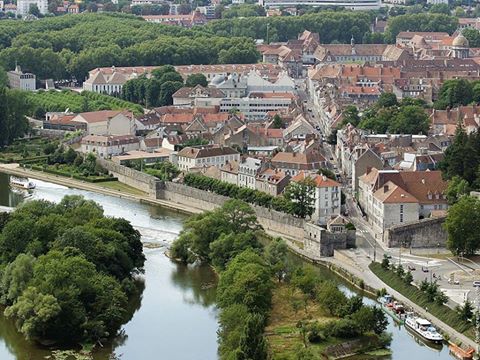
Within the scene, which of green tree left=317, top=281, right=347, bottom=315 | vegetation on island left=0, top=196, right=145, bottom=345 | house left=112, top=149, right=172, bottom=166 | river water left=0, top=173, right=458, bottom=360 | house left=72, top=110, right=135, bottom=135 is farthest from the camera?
house left=72, top=110, right=135, bottom=135

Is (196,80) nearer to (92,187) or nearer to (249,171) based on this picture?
(92,187)

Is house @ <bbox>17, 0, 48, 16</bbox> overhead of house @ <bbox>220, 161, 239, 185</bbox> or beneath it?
overhead

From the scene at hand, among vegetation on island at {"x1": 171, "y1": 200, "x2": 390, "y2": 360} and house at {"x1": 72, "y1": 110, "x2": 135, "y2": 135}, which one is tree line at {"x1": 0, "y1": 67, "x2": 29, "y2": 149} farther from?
vegetation on island at {"x1": 171, "y1": 200, "x2": 390, "y2": 360}

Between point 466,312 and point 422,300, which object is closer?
point 466,312

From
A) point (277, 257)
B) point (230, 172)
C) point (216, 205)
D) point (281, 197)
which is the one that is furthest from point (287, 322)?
point (230, 172)

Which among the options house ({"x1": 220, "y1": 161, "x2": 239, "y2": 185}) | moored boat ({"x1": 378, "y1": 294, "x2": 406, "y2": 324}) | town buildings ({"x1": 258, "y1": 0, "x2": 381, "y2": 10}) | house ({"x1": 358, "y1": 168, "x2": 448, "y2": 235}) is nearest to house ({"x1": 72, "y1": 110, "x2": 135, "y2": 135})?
house ({"x1": 220, "y1": 161, "x2": 239, "y2": 185})
